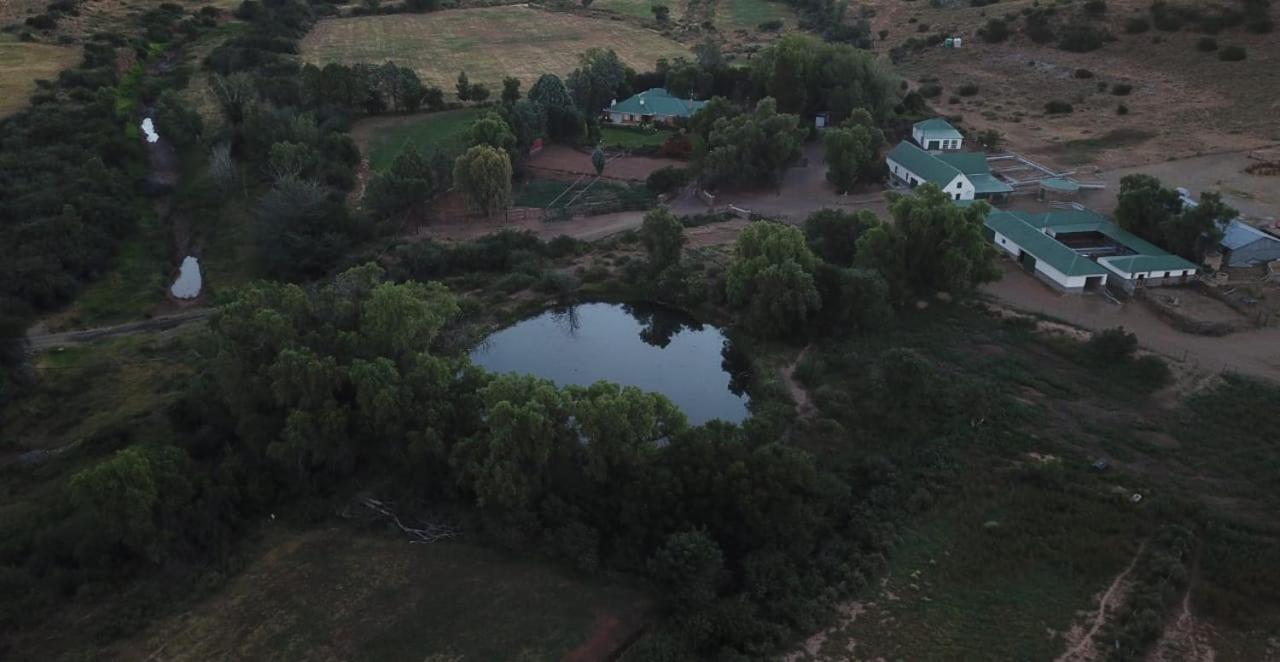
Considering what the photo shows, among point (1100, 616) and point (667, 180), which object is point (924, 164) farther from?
point (1100, 616)

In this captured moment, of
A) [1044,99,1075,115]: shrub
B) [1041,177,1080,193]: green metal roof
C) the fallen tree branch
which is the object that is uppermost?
[1044,99,1075,115]: shrub

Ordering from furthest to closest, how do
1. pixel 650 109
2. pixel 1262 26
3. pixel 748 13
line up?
pixel 748 13
pixel 650 109
pixel 1262 26

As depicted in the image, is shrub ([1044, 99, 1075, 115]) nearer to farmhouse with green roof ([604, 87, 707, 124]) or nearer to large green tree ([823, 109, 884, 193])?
large green tree ([823, 109, 884, 193])

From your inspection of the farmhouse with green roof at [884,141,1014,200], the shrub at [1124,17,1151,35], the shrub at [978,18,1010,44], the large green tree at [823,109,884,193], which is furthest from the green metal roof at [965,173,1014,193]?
the shrub at [978,18,1010,44]

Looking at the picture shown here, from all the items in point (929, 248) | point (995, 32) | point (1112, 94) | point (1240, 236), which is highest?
point (995, 32)

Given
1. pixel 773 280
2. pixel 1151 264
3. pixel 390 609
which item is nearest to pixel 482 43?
pixel 773 280
